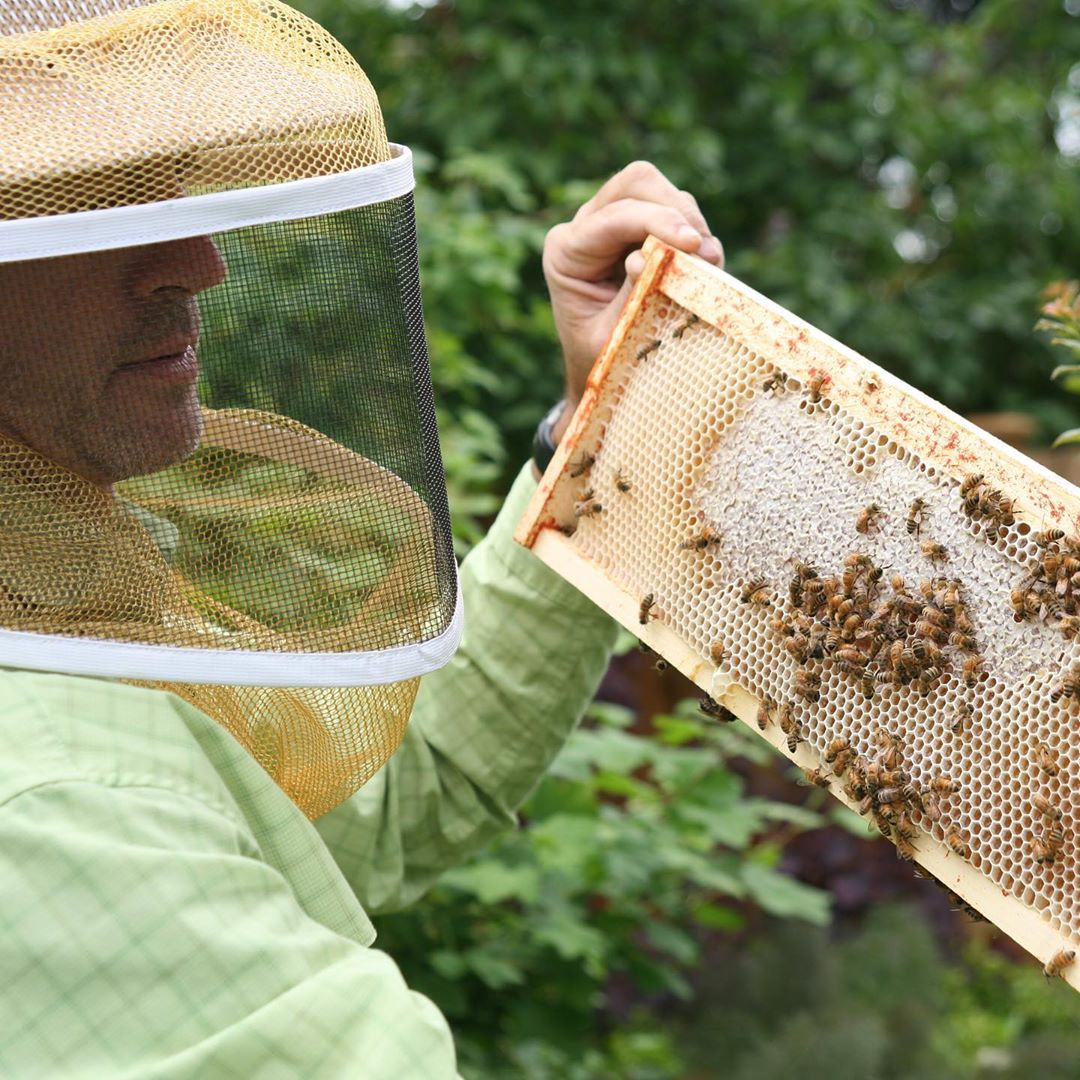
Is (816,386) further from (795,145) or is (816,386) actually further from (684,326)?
(795,145)

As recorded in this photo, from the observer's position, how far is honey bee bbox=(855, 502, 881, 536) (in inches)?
79.6

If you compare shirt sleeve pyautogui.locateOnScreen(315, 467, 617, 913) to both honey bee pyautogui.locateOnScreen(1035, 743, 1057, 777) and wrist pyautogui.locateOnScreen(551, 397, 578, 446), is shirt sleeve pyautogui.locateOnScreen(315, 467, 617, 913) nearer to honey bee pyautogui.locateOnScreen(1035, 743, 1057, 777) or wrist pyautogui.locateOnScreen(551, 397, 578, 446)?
wrist pyautogui.locateOnScreen(551, 397, 578, 446)

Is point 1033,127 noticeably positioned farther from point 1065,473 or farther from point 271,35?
point 271,35

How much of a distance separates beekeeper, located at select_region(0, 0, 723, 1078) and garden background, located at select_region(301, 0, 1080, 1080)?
162cm

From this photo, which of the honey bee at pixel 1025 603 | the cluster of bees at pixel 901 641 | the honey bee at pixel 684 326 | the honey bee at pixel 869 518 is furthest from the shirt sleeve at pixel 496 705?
the honey bee at pixel 1025 603

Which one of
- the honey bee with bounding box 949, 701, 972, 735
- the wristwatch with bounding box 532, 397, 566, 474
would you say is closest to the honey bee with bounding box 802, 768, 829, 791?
the honey bee with bounding box 949, 701, 972, 735

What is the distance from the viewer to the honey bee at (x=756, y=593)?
2117 mm

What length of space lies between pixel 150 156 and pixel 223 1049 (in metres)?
1.01

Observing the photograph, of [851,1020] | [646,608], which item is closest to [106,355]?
[646,608]

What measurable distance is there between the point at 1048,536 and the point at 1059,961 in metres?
0.55

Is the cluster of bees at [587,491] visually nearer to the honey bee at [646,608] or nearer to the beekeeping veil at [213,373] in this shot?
the honey bee at [646,608]

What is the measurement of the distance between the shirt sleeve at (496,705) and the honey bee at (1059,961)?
1.17m

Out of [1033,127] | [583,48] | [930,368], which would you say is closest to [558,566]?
[583,48]

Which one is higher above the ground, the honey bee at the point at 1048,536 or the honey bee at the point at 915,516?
the honey bee at the point at 1048,536
